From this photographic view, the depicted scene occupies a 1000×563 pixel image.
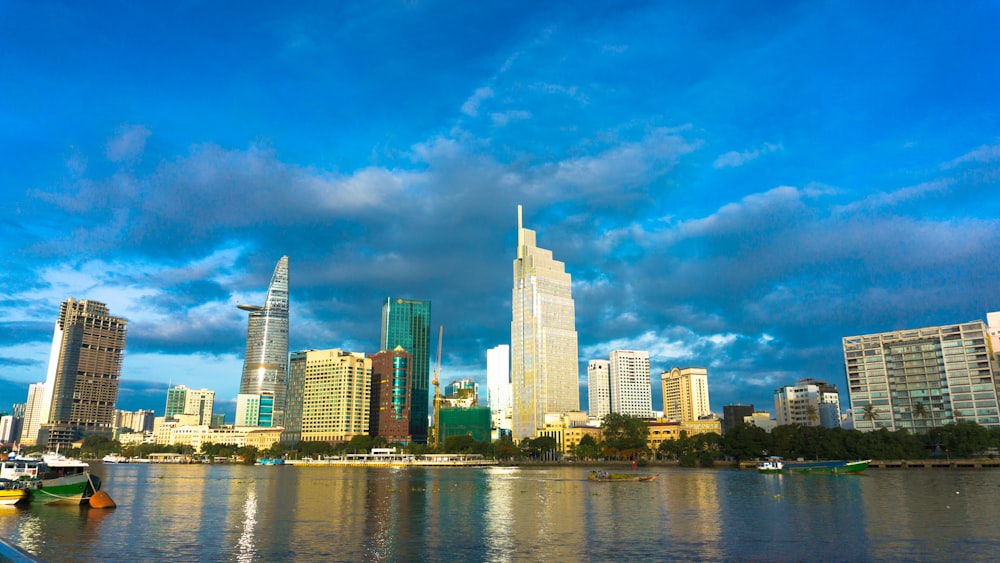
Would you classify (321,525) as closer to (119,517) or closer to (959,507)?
(119,517)

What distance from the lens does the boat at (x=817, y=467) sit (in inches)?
5915

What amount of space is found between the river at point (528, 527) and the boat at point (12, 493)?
242cm

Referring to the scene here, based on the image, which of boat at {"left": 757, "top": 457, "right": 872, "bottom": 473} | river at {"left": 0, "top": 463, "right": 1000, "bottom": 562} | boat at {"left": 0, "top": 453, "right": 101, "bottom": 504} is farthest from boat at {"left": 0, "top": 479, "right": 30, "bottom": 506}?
boat at {"left": 757, "top": 457, "right": 872, "bottom": 473}

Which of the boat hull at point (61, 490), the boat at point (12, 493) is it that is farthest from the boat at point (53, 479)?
the boat at point (12, 493)

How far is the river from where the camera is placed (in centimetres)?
4706

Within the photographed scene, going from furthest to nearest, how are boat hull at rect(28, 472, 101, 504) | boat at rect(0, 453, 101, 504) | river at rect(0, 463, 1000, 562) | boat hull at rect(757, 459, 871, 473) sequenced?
boat hull at rect(757, 459, 871, 473), boat at rect(0, 453, 101, 504), boat hull at rect(28, 472, 101, 504), river at rect(0, 463, 1000, 562)

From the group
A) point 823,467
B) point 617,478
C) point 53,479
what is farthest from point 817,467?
point 53,479

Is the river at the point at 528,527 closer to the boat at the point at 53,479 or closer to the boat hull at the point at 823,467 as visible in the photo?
the boat at the point at 53,479

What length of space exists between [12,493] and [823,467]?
151323 millimetres

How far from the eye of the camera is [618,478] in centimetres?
14025

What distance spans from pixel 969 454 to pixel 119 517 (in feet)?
681

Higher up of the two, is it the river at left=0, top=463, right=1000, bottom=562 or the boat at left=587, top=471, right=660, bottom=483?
the boat at left=587, top=471, right=660, bottom=483

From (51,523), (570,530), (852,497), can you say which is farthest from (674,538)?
(51,523)

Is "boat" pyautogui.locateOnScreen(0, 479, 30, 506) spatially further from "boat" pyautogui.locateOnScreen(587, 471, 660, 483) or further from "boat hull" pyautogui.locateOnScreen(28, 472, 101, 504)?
"boat" pyautogui.locateOnScreen(587, 471, 660, 483)
